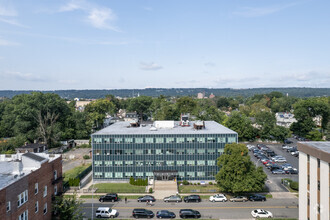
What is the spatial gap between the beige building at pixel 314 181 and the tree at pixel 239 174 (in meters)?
15.1

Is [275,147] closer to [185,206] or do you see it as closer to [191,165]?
[191,165]

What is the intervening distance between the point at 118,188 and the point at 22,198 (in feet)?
86.3

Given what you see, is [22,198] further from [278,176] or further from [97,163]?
[278,176]

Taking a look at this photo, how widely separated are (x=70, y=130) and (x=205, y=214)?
71.0 metres

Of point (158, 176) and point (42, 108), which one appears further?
point (42, 108)

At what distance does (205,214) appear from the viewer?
1665 inches

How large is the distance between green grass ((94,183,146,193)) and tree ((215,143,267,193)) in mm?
16378

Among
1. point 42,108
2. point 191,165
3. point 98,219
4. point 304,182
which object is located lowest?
point 98,219

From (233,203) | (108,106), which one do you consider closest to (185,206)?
(233,203)

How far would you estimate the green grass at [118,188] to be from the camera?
5181 centimetres

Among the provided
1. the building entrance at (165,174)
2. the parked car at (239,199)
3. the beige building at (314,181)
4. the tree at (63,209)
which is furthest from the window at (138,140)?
the beige building at (314,181)

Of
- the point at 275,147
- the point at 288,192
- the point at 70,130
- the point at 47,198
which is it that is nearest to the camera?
the point at 47,198

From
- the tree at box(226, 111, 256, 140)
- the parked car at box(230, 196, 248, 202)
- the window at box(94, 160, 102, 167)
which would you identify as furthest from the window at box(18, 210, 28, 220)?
the tree at box(226, 111, 256, 140)

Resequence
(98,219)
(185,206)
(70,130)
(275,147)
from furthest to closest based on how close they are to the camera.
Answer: (70,130), (275,147), (185,206), (98,219)
